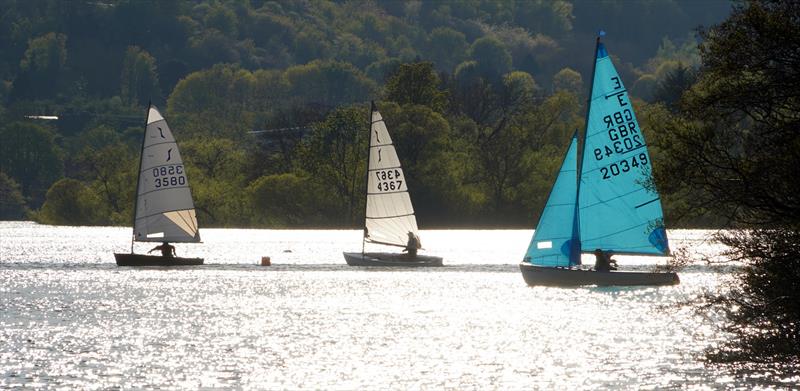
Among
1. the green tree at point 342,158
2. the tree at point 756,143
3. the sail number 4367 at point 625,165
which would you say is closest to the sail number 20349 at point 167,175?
the sail number 4367 at point 625,165

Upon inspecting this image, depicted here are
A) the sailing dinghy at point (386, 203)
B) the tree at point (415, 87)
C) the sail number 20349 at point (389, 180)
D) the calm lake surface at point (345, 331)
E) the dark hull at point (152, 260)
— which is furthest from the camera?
the tree at point (415, 87)

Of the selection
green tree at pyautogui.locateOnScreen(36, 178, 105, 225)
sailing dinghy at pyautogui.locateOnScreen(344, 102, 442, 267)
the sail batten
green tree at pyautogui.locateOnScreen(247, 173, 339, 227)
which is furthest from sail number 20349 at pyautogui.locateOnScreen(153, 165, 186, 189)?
green tree at pyautogui.locateOnScreen(36, 178, 105, 225)

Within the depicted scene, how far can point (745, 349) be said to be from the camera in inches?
1682

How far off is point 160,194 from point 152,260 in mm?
3964

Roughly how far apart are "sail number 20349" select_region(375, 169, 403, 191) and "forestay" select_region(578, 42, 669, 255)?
75.6ft

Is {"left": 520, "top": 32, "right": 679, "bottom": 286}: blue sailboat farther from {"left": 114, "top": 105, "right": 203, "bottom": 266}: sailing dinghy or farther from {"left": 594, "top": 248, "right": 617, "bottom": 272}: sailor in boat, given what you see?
{"left": 114, "top": 105, "right": 203, "bottom": 266}: sailing dinghy

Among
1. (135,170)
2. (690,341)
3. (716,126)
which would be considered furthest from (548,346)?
(135,170)

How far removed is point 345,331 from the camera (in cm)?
5959

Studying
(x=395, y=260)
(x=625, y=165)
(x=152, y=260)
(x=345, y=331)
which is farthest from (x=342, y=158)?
(x=345, y=331)

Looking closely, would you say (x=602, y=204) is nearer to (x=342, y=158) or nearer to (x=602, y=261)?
(x=602, y=261)

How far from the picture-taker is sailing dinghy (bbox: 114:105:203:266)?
96.1 meters

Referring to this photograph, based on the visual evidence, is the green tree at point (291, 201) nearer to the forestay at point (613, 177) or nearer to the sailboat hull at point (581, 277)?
the sailboat hull at point (581, 277)

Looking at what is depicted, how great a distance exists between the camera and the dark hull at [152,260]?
95.3m

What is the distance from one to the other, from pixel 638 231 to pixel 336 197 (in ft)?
301
